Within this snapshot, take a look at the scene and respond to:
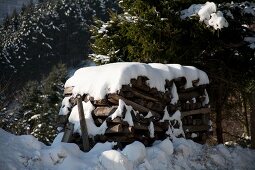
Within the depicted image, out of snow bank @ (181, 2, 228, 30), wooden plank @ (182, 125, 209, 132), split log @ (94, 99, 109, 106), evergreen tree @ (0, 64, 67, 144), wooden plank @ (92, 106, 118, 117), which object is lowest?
evergreen tree @ (0, 64, 67, 144)

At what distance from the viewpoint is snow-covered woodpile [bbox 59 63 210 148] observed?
8.16 metres

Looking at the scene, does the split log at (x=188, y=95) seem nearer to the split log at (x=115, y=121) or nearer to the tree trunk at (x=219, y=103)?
the split log at (x=115, y=121)

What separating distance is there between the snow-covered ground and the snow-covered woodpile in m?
0.45

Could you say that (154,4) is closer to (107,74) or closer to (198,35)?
(198,35)

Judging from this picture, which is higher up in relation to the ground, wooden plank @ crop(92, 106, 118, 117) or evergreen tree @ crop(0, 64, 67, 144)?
wooden plank @ crop(92, 106, 118, 117)

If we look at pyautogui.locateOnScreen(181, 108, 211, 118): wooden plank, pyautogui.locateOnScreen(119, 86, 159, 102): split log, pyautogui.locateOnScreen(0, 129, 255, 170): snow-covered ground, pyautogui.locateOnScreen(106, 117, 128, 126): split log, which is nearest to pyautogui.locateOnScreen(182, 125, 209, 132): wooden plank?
pyautogui.locateOnScreen(181, 108, 211, 118): wooden plank

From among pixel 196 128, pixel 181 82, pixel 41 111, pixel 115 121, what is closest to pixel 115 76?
pixel 115 121

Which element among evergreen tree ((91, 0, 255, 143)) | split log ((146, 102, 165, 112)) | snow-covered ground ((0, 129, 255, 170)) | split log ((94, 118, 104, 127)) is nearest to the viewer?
snow-covered ground ((0, 129, 255, 170))

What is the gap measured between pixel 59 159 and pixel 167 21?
658 cm

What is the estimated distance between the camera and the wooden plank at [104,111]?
8.20m

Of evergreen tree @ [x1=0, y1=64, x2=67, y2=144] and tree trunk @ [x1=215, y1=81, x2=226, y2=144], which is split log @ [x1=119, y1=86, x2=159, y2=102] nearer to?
tree trunk @ [x1=215, y1=81, x2=226, y2=144]

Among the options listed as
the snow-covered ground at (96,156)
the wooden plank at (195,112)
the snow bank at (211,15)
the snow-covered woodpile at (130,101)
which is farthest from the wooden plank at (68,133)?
the snow bank at (211,15)

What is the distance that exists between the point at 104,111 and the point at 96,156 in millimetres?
1374

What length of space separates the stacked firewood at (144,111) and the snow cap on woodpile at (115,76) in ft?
0.36
